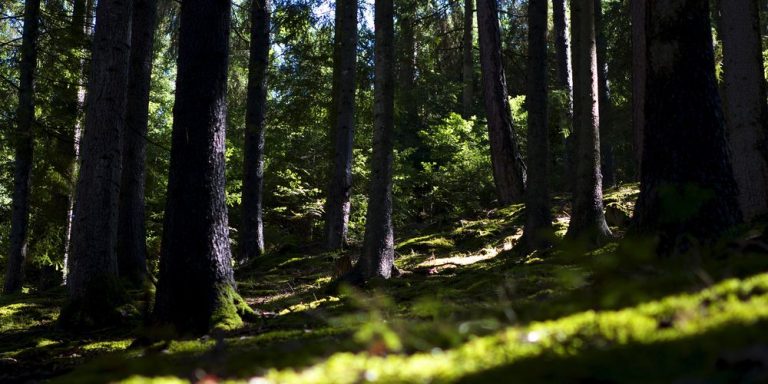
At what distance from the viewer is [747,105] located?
9.53m

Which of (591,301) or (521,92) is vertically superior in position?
(521,92)

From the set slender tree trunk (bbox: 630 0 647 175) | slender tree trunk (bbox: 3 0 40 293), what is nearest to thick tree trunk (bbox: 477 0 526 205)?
slender tree trunk (bbox: 630 0 647 175)

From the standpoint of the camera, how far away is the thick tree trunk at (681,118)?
529 centimetres

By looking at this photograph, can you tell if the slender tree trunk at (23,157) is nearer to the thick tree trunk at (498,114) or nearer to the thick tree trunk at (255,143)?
the thick tree trunk at (255,143)

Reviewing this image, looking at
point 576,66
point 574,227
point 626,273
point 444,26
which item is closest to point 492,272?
point 574,227

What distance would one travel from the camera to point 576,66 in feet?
35.9

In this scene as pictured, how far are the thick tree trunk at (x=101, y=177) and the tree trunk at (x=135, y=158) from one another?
7.11 ft

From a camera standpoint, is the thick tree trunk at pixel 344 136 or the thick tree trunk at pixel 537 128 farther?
the thick tree trunk at pixel 344 136

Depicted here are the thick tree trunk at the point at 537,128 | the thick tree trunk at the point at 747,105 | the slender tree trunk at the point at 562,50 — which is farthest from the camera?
the slender tree trunk at the point at 562,50

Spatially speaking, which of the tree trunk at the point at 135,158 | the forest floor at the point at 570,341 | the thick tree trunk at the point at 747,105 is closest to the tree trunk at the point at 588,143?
the thick tree trunk at the point at 747,105

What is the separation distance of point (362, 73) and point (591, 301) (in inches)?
515

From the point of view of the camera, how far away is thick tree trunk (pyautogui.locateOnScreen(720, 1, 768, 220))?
9.42 meters

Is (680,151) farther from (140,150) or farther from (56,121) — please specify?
(56,121)

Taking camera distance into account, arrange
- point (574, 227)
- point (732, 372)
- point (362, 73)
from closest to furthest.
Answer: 1. point (732, 372)
2. point (574, 227)
3. point (362, 73)
